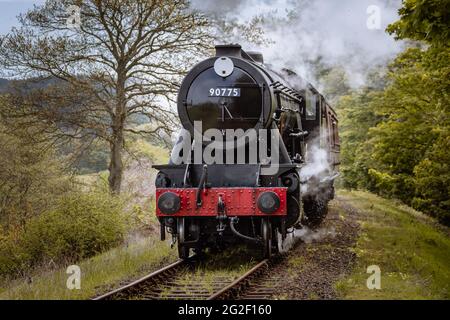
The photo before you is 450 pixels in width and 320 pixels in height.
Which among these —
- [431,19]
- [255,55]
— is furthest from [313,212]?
[431,19]

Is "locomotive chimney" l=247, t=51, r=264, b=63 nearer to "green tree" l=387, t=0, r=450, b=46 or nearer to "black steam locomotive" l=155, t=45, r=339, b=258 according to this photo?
"black steam locomotive" l=155, t=45, r=339, b=258

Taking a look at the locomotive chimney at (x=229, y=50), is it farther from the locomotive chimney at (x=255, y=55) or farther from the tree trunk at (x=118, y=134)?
the tree trunk at (x=118, y=134)

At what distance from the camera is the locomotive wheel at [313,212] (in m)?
10.6

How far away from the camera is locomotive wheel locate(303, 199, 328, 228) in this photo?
10.6 m

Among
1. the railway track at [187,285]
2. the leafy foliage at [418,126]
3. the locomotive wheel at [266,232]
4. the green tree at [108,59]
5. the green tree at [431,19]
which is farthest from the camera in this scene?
the green tree at [108,59]

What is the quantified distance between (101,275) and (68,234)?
3901 millimetres

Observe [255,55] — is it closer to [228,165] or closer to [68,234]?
[228,165]

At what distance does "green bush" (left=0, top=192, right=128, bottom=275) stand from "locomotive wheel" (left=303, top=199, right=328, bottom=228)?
4.33m

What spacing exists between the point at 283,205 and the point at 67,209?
5888mm

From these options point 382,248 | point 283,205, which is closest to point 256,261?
point 283,205

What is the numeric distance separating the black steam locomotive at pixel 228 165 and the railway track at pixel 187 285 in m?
0.47

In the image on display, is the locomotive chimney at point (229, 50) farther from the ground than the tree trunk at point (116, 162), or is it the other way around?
the locomotive chimney at point (229, 50)

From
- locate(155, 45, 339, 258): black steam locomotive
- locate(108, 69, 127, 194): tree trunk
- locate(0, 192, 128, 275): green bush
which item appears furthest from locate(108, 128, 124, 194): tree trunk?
locate(155, 45, 339, 258): black steam locomotive

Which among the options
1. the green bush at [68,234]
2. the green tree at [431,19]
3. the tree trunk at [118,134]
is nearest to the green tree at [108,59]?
the tree trunk at [118,134]
